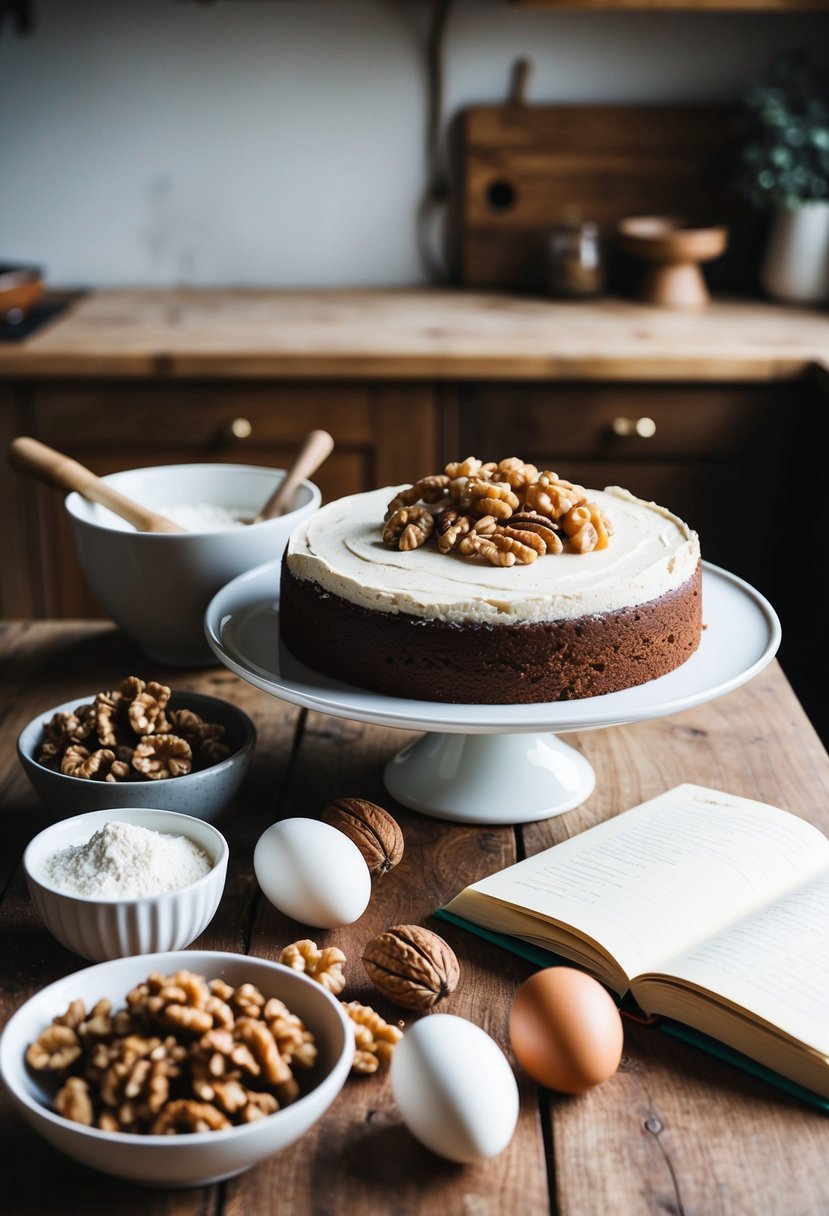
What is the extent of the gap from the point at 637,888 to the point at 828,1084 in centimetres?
22

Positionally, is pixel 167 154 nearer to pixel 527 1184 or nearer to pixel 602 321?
pixel 602 321

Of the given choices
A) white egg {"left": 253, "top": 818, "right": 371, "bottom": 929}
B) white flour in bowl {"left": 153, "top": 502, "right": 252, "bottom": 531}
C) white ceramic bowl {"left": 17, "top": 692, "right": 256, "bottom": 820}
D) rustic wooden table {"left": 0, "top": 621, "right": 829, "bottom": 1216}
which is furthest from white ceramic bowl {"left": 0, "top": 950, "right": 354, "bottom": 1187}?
white flour in bowl {"left": 153, "top": 502, "right": 252, "bottom": 531}

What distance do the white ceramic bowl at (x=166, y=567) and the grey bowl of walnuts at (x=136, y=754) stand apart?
0.83 feet

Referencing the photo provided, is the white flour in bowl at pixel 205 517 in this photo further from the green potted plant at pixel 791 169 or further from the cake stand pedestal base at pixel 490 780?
the green potted plant at pixel 791 169

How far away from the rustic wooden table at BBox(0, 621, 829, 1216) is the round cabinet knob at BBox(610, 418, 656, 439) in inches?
47.0

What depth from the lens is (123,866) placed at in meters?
0.90

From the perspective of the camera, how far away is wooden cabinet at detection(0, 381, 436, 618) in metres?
2.50

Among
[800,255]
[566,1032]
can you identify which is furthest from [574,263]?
[566,1032]

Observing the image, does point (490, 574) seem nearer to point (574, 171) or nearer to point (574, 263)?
point (574, 263)

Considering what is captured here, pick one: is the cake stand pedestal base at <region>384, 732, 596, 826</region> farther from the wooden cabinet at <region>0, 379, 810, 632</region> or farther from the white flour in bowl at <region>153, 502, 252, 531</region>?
the wooden cabinet at <region>0, 379, 810, 632</region>

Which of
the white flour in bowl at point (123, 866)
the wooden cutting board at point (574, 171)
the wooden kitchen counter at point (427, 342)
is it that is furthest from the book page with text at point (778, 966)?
the wooden cutting board at point (574, 171)

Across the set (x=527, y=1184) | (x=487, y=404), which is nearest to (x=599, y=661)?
(x=527, y=1184)

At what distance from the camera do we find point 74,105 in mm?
3006

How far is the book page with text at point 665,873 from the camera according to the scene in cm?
94
